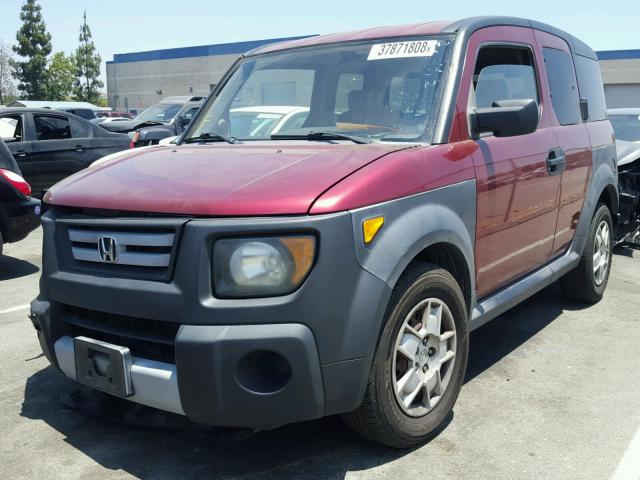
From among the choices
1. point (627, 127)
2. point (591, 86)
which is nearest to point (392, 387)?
point (591, 86)

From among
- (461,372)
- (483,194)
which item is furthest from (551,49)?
(461,372)

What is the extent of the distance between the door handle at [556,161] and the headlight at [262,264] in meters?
2.27

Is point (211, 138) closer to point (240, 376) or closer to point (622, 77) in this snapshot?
point (240, 376)

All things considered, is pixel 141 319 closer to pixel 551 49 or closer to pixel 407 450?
pixel 407 450

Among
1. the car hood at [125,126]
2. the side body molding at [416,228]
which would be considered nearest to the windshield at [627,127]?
the side body molding at [416,228]

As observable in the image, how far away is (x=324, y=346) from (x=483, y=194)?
1399mm

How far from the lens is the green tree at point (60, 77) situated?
69562 millimetres

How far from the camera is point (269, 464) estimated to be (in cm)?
292

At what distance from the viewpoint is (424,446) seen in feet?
10.2

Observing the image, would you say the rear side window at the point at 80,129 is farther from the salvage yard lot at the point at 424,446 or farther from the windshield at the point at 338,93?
the windshield at the point at 338,93

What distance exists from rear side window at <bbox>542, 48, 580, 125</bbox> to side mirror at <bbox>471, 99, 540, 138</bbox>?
48.4 inches

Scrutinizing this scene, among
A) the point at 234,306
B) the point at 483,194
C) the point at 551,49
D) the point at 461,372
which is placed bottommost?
the point at 461,372

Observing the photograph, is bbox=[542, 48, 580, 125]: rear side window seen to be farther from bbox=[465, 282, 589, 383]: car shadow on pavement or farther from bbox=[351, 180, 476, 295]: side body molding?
bbox=[351, 180, 476, 295]: side body molding

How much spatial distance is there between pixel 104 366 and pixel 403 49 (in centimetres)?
225
